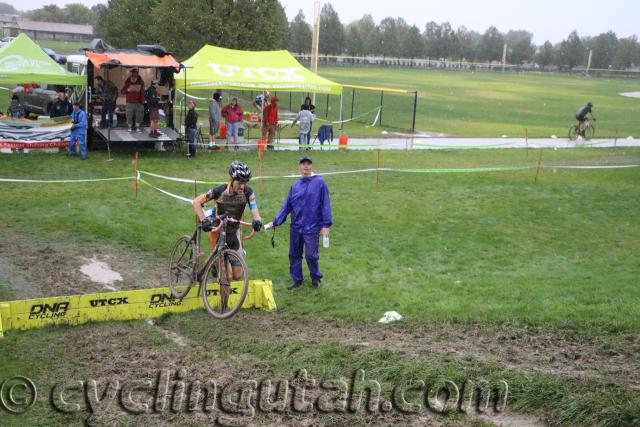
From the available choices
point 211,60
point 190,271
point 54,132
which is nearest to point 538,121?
point 211,60

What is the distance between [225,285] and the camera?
871cm

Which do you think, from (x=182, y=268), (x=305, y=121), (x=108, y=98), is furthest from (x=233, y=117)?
(x=182, y=268)

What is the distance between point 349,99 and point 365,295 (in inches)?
1714

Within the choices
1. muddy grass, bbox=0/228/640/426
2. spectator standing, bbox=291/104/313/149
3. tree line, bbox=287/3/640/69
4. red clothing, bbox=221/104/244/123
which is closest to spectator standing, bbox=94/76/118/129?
red clothing, bbox=221/104/244/123

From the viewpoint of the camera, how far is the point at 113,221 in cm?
1418

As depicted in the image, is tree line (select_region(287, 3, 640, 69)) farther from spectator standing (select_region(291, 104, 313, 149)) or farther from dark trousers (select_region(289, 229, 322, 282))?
dark trousers (select_region(289, 229, 322, 282))

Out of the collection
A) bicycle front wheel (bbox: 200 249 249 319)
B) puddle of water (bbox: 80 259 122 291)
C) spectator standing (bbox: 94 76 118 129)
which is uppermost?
spectator standing (bbox: 94 76 118 129)

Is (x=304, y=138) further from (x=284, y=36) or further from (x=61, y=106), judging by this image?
(x=284, y=36)

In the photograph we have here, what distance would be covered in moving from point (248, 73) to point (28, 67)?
25.6 ft

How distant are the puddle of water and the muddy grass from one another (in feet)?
0.72

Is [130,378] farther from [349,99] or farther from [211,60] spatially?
[349,99]

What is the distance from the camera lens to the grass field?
6.97 m

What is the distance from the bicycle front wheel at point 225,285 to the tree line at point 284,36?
1456 inches

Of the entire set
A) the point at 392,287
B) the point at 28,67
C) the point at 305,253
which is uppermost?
the point at 28,67
